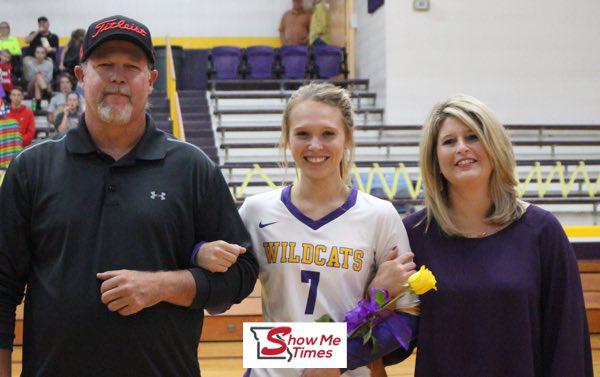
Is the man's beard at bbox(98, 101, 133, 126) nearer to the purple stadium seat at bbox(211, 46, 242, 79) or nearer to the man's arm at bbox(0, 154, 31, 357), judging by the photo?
the man's arm at bbox(0, 154, 31, 357)

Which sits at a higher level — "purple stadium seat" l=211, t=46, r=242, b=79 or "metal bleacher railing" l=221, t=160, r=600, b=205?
"purple stadium seat" l=211, t=46, r=242, b=79

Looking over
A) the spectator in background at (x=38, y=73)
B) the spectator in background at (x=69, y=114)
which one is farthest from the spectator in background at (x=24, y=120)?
the spectator in background at (x=38, y=73)

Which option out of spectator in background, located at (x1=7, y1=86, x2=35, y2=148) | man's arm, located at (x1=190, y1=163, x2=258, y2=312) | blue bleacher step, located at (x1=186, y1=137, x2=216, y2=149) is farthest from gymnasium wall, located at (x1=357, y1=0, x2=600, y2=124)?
man's arm, located at (x1=190, y1=163, x2=258, y2=312)

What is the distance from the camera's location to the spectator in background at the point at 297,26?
13.2 m

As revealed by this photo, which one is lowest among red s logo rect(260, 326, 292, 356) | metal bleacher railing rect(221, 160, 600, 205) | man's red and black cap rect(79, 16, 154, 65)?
metal bleacher railing rect(221, 160, 600, 205)

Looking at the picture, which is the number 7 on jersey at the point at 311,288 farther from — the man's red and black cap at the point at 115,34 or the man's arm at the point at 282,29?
the man's arm at the point at 282,29

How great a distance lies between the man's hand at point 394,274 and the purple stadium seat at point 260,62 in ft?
34.8

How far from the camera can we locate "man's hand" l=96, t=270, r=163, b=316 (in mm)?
1767

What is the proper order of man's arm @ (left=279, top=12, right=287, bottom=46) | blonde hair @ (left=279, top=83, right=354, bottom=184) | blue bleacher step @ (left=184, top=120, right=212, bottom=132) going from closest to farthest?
blonde hair @ (left=279, top=83, right=354, bottom=184) → blue bleacher step @ (left=184, top=120, right=212, bottom=132) → man's arm @ (left=279, top=12, right=287, bottom=46)

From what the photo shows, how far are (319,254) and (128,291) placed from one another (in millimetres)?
568

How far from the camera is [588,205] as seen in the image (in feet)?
28.7

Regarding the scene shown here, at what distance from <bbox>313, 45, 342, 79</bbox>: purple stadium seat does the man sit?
10293 mm

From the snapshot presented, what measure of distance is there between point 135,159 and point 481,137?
950 mm

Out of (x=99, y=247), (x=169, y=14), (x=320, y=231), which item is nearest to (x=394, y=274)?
(x=320, y=231)
